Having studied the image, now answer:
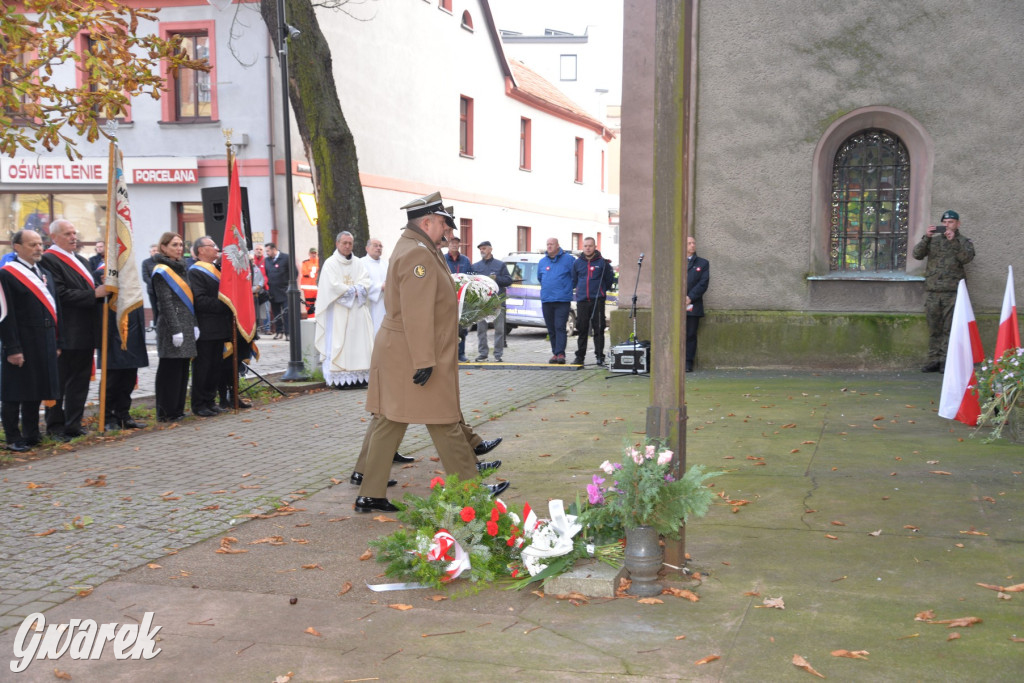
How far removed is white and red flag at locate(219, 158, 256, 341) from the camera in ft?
36.0

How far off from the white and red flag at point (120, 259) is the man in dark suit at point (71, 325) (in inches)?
6.5

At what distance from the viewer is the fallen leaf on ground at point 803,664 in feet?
12.5

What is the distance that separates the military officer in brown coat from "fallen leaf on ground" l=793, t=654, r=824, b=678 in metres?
2.82

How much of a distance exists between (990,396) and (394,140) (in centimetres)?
2129

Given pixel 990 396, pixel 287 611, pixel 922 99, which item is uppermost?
pixel 922 99

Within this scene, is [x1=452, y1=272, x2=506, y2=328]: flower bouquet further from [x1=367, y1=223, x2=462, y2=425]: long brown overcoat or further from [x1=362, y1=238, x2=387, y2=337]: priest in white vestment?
[x1=362, y1=238, x2=387, y2=337]: priest in white vestment

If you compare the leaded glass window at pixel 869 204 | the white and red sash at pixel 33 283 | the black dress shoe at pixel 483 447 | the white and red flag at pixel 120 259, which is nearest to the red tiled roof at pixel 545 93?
the leaded glass window at pixel 869 204

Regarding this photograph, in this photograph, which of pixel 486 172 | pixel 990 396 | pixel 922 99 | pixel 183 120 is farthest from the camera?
pixel 486 172

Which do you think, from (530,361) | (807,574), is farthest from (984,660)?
(530,361)

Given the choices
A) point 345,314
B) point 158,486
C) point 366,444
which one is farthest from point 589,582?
point 345,314

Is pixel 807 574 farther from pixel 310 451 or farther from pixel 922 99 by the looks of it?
pixel 922 99

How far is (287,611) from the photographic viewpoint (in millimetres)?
4672

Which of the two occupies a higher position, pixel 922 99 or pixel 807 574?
pixel 922 99

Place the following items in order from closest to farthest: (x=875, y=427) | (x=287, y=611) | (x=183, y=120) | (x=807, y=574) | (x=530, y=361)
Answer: (x=287, y=611), (x=807, y=574), (x=875, y=427), (x=530, y=361), (x=183, y=120)
